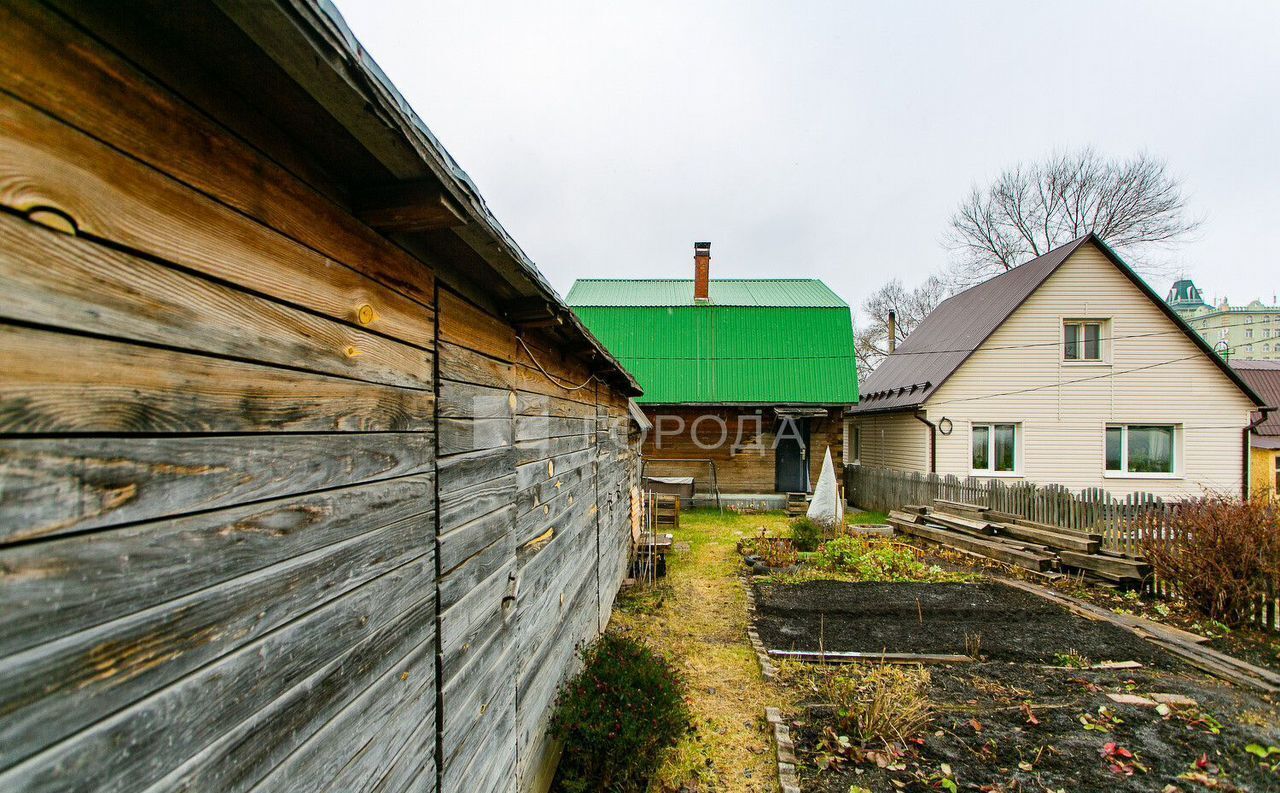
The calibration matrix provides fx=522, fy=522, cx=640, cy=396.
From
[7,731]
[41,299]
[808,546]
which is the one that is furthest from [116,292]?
[808,546]

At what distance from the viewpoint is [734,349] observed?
1750 centimetres

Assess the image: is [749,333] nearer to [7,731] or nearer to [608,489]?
[608,489]

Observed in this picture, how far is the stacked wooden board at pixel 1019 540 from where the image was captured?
8383mm

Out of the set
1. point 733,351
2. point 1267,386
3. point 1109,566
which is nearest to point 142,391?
point 1109,566

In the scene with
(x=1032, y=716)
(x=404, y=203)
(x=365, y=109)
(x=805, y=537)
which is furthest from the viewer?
(x=805, y=537)

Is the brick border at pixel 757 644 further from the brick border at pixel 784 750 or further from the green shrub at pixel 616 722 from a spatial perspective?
the green shrub at pixel 616 722

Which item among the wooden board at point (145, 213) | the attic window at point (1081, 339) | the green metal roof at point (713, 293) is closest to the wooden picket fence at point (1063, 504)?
the attic window at point (1081, 339)

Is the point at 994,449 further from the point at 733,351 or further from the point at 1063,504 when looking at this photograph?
the point at 733,351

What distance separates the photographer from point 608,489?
22.6 ft

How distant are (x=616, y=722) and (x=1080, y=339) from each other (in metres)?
17.8

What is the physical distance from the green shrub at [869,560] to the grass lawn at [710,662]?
5.80ft

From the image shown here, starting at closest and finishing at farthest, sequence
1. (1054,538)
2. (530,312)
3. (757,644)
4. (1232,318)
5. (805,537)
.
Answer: (530,312) → (757,644) → (1054,538) → (805,537) → (1232,318)

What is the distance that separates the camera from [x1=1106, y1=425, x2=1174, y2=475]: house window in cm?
1474

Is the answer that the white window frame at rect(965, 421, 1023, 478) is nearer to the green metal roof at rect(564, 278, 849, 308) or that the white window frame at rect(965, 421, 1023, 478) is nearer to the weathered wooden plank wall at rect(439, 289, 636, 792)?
the green metal roof at rect(564, 278, 849, 308)
